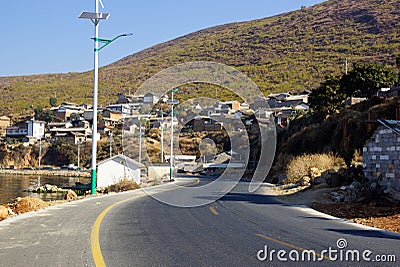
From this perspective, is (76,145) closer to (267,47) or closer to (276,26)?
(267,47)

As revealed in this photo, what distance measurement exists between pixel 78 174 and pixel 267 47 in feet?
342

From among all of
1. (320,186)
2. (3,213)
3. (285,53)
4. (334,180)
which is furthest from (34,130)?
(3,213)

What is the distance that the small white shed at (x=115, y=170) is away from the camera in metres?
47.7

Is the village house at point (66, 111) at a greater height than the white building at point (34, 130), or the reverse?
the village house at point (66, 111)

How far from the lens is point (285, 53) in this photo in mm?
155125

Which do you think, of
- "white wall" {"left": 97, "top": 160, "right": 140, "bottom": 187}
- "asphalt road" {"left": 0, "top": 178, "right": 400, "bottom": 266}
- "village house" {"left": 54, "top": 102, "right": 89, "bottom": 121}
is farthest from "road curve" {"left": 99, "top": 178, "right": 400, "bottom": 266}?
"village house" {"left": 54, "top": 102, "right": 89, "bottom": 121}

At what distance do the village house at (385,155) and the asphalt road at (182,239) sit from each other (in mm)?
4993

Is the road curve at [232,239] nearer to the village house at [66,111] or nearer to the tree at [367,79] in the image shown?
the tree at [367,79]

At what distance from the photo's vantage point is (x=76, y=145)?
101312 mm

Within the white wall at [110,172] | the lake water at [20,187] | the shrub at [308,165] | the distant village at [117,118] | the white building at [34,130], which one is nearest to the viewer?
the shrub at [308,165]

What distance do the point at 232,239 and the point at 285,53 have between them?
149998mm

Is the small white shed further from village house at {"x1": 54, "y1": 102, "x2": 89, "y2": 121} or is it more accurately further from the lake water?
village house at {"x1": 54, "y1": 102, "x2": 89, "y2": 121}

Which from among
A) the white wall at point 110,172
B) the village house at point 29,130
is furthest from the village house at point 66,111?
the white wall at point 110,172

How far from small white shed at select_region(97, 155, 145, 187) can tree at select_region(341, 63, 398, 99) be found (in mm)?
26430
